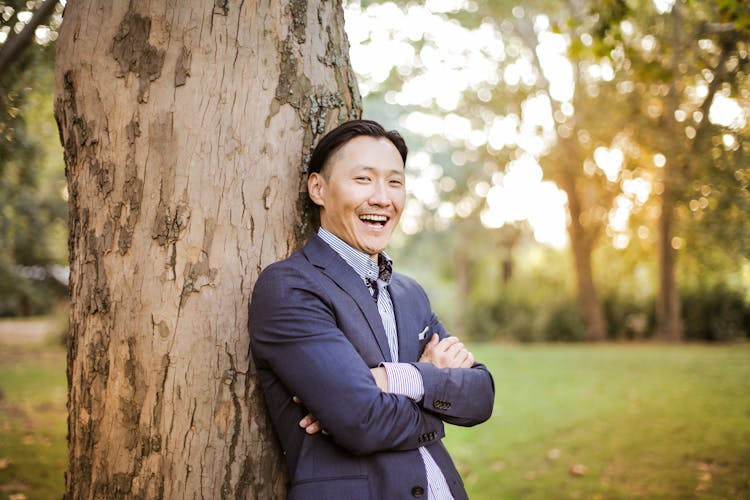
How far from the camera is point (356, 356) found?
2.22 m

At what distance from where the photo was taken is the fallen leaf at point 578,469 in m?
6.25

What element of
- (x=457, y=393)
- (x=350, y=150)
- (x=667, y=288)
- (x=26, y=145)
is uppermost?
(x=26, y=145)

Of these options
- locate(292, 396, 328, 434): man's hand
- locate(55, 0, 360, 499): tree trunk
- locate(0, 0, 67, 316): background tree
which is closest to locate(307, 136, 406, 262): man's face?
locate(55, 0, 360, 499): tree trunk

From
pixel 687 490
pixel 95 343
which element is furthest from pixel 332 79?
pixel 687 490

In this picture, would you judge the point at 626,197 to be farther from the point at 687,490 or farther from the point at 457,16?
the point at 687,490

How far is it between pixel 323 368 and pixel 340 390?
0.10m

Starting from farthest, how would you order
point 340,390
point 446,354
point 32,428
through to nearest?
point 32,428, point 446,354, point 340,390

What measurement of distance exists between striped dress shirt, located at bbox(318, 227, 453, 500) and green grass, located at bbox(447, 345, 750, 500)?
12.1 feet

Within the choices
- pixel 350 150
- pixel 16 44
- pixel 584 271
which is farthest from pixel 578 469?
pixel 584 271

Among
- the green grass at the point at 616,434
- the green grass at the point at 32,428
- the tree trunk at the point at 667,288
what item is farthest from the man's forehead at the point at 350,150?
the tree trunk at the point at 667,288

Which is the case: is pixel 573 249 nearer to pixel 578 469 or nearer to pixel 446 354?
pixel 578 469

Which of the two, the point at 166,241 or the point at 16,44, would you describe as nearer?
the point at 166,241

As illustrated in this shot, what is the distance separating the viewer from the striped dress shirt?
7.66 ft

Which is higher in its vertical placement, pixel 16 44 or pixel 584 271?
pixel 16 44
